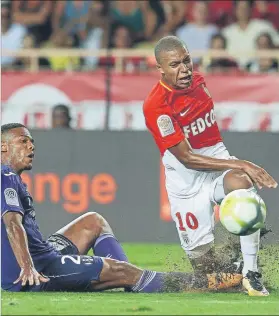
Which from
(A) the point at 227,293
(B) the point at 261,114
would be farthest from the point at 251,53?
(A) the point at 227,293

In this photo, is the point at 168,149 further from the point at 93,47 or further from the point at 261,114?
the point at 93,47

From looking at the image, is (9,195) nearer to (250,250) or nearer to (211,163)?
(211,163)

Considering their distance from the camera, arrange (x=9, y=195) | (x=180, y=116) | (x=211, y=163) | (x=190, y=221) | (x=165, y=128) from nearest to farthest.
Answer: (x=9, y=195), (x=211, y=163), (x=165, y=128), (x=180, y=116), (x=190, y=221)

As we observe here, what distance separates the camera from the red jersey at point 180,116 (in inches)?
415

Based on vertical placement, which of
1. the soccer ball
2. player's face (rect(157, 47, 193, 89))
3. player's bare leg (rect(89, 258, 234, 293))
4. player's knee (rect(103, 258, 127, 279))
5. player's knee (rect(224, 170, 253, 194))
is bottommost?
player's bare leg (rect(89, 258, 234, 293))

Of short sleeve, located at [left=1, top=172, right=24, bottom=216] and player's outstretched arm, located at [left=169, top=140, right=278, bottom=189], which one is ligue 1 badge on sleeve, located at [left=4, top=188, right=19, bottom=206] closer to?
short sleeve, located at [left=1, top=172, right=24, bottom=216]

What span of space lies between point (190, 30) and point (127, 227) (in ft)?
11.9

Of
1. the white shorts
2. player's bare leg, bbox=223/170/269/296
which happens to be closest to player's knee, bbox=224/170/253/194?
player's bare leg, bbox=223/170/269/296

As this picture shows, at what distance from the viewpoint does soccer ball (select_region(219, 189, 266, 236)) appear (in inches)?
371

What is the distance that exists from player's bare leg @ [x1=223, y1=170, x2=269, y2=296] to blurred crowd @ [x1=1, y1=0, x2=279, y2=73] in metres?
8.24

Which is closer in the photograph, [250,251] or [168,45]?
[250,251]

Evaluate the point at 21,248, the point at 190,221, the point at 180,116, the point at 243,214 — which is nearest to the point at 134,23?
the point at 180,116

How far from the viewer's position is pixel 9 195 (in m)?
9.28

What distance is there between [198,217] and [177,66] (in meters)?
1.45
